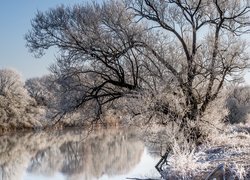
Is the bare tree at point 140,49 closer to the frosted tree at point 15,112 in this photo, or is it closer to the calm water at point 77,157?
the calm water at point 77,157

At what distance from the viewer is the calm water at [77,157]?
665 inches

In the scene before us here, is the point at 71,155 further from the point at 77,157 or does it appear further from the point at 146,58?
the point at 146,58

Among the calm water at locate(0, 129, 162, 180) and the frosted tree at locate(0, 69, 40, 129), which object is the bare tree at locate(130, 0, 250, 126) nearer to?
the calm water at locate(0, 129, 162, 180)

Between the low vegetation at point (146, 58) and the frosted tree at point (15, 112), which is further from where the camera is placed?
the frosted tree at point (15, 112)

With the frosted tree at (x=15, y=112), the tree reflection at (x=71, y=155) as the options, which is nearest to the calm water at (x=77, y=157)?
the tree reflection at (x=71, y=155)

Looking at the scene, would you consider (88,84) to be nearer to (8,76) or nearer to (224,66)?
(224,66)

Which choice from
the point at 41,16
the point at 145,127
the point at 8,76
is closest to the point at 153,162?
the point at 145,127

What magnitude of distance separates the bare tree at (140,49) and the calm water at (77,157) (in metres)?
2.24

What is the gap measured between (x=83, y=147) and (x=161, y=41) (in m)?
10.9

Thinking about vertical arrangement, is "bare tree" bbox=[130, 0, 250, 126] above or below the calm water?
above

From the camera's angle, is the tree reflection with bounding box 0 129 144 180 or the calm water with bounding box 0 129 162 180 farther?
the tree reflection with bounding box 0 129 144 180

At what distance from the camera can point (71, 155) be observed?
22.9m

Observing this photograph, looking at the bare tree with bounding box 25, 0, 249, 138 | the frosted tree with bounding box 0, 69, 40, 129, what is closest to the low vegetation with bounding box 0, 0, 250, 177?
the bare tree with bounding box 25, 0, 249, 138

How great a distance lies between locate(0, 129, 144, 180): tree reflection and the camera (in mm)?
17812
